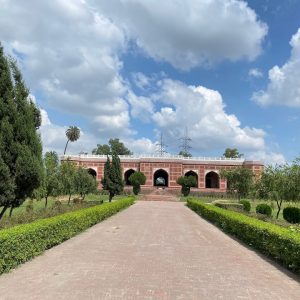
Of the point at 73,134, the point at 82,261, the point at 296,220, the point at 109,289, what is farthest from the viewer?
the point at 73,134

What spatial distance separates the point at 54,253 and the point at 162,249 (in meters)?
2.64

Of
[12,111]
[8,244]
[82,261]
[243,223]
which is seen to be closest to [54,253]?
[82,261]

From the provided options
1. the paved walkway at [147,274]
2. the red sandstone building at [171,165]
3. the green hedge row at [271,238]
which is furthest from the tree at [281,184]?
the red sandstone building at [171,165]

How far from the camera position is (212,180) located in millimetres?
70125

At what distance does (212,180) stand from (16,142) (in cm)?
6249

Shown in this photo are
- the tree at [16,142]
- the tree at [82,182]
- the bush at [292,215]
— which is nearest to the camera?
the tree at [16,142]

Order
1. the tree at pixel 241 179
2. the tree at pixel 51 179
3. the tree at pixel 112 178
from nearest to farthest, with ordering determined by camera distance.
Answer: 1. the tree at pixel 51 179
2. the tree at pixel 112 178
3. the tree at pixel 241 179

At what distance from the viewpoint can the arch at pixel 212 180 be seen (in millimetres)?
67875

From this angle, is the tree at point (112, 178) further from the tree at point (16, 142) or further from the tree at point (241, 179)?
the tree at point (16, 142)

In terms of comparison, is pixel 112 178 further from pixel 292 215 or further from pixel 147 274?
pixel 147 274

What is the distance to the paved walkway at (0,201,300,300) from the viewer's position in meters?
5.92

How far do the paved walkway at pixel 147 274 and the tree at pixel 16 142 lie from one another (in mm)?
1615

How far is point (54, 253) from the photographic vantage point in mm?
9164

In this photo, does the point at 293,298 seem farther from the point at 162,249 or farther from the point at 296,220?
the point at 296,220
